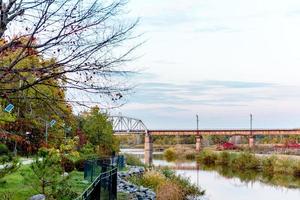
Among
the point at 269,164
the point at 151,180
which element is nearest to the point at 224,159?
the point at 269,164

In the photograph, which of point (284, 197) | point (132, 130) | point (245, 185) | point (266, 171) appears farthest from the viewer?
point (132, 130)

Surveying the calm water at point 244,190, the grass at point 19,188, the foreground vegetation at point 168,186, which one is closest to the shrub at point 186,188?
the foreground vegetation at point 168,186

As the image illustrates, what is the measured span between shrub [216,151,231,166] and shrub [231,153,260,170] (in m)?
2.43

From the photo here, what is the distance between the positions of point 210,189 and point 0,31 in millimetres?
28249

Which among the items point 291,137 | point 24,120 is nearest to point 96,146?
point 24,120

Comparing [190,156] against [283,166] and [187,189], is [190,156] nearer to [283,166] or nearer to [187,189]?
[283,166]

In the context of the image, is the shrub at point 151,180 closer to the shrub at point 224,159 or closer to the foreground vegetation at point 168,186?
the foreground vegetation at point 168,186

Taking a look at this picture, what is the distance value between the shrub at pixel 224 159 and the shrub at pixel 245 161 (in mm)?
2429

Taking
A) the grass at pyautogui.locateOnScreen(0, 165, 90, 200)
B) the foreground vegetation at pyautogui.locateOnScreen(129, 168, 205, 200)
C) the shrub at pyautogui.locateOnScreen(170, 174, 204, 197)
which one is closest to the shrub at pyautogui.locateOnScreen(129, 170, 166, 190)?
the foreground vegetation at pyautogui.locateOnScreen(129, 168, 205, 200)

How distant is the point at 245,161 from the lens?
59.4 metres

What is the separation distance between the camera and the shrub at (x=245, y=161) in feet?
191

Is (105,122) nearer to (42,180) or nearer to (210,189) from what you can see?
(210,189)

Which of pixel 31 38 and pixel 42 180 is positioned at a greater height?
pixel 31 38

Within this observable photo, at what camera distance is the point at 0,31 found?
28.2 feet
